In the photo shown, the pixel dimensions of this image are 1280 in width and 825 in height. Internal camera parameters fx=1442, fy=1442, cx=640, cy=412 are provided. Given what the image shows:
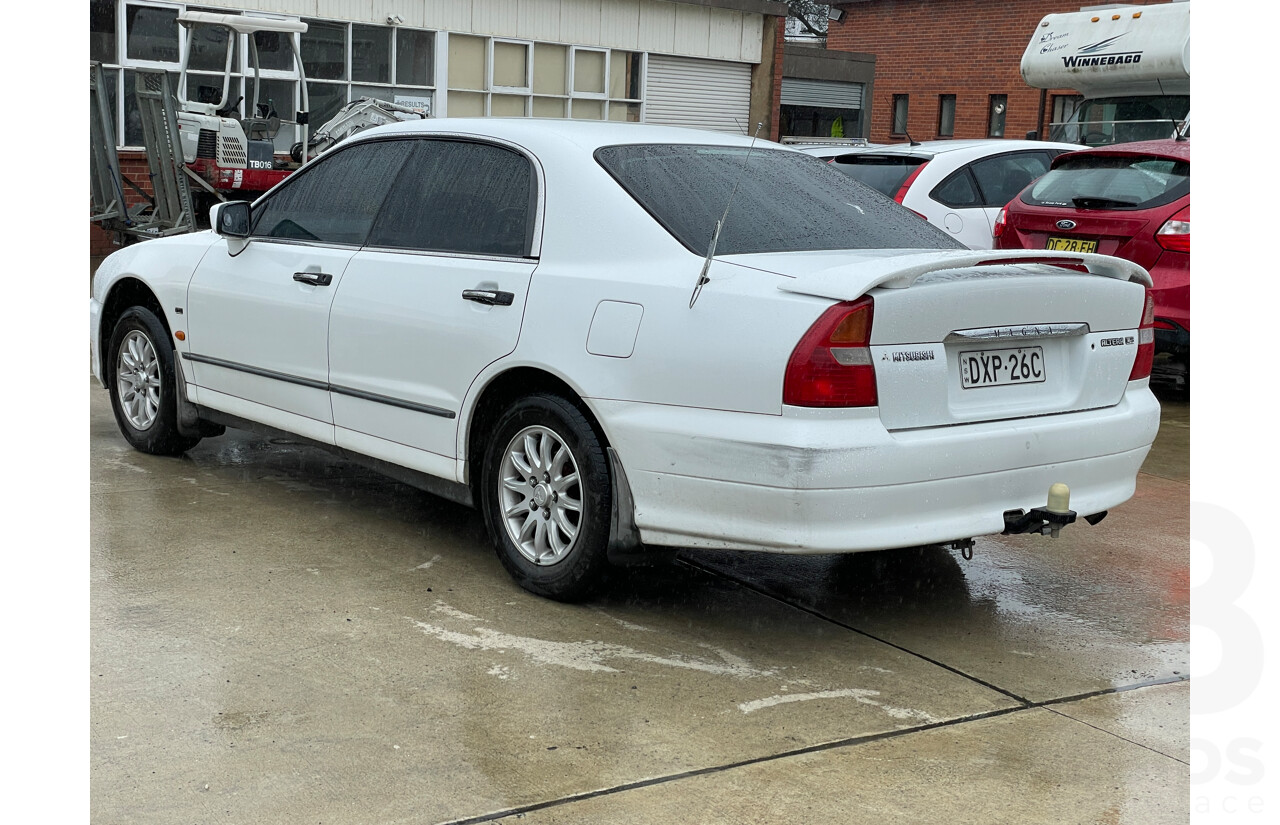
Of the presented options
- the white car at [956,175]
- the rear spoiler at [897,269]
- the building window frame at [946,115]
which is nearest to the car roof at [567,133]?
the rear spoiler at [897,269]

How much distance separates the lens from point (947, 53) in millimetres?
34344

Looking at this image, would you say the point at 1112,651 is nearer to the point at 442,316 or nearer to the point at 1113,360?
the point at 1113,360

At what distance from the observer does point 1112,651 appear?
4.44 meters

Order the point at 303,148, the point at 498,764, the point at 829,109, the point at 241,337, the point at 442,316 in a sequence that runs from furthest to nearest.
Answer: the point at 829,109 → the point at 303,148 → the point at 241,337 → the point at 442,316 → the point at 498,764

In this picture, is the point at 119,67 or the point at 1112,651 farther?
the point at 119,67

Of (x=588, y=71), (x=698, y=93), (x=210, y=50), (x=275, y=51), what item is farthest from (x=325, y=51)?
(x=698, y=93)

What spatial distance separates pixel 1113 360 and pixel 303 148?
13.8 m

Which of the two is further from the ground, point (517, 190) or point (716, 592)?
point (517, 190)

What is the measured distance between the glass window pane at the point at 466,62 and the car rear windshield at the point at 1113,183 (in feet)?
42.7

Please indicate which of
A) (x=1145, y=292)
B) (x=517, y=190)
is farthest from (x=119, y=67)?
(x=1145, y=292)

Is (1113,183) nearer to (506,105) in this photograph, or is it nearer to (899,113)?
(506,105)

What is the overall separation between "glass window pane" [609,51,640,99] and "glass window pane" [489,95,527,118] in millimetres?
1593

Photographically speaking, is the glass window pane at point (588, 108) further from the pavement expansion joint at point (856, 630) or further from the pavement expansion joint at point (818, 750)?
the pavement expansion joint at point (818, 750)

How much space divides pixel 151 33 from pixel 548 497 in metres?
14.7
